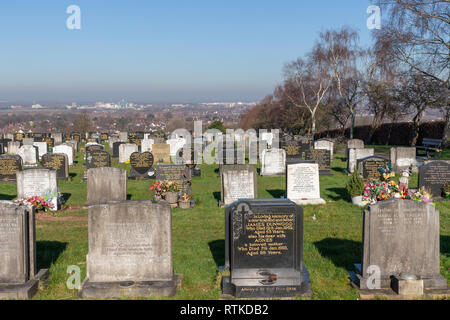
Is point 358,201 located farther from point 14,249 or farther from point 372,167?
point 14,249

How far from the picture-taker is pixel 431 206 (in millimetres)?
7086

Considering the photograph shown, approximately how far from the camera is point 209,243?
388 inches

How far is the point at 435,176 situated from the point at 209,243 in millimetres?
9051

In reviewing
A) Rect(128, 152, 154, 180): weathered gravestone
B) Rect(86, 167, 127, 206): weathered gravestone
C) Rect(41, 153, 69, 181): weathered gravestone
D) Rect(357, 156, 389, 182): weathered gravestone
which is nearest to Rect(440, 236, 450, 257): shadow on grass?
Rect(357, 156, 389, 182): weathered gravestone

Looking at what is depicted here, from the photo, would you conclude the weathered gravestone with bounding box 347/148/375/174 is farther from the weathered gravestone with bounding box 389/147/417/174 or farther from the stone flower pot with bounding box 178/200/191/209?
the stone flower pot with bounding box 178/200/191/209

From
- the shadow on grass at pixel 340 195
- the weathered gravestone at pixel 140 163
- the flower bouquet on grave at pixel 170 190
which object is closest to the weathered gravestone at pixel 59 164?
→ the weathered gravestone at pixel 140 163

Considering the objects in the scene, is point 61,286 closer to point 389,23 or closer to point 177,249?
point 177,249

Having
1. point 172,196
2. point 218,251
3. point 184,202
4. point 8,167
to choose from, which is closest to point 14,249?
point 218,251

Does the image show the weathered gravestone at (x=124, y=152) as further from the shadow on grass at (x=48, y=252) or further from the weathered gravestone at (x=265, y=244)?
the weathered gravestone at (x=265, y=244)

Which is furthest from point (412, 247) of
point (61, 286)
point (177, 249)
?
point (61, 286)

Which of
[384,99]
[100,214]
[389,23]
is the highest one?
[389,23]

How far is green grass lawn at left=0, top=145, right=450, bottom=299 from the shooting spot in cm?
726

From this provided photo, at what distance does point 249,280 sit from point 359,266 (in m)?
1.97

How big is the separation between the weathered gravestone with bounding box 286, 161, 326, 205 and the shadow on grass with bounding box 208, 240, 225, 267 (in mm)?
5192
